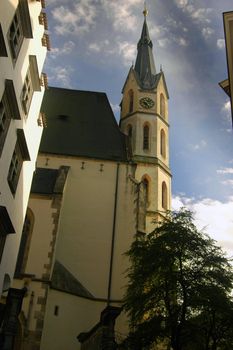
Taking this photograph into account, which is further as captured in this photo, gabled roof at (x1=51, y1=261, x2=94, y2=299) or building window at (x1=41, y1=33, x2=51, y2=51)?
gabled roof at (x1=51, y1=261, x2=94, y2=299)

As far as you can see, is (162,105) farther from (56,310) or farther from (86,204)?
(56,310)

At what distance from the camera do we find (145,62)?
3425 cm

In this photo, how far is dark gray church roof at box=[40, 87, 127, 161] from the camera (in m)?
23.6

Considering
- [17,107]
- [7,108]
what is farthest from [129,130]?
[7,108]

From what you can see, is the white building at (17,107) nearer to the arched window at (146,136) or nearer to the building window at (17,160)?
the building window at (17,160)

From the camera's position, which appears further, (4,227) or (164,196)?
(164,196)

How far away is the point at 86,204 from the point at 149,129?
29.0ft

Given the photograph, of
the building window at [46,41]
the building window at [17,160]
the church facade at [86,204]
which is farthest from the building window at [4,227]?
the building window at [46,41]

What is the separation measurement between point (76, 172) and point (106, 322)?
12.7 m

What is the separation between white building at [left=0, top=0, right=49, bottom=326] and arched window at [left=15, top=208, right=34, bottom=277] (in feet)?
15.9

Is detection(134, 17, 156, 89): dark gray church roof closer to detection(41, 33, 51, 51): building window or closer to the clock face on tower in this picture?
the clock face on tower

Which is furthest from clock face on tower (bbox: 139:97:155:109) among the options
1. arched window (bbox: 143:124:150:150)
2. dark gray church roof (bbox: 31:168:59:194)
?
dark gray church roof (bbox: 31:168:59:194)

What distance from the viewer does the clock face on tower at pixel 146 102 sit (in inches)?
1156

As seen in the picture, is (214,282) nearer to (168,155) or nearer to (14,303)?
(14,303)
